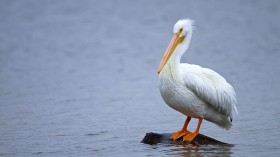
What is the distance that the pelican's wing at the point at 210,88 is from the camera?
6812 millimetres

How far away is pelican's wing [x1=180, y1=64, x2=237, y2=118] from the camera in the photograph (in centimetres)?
681

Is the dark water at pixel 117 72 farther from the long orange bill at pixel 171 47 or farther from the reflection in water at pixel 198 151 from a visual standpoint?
the long orange bill at pixel 171 47

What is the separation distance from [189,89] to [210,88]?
0.25 metres

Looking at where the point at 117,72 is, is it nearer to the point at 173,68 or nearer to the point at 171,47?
the point at 171,47

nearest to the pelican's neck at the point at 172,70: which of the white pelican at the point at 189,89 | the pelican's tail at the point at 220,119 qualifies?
the white pelican at the point at 189,89

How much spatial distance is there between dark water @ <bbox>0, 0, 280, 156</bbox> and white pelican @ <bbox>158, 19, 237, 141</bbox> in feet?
1.36

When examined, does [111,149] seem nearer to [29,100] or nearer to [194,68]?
[194,68]

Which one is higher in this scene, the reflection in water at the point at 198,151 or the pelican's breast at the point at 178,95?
the pelican's breast at the point at 178,95

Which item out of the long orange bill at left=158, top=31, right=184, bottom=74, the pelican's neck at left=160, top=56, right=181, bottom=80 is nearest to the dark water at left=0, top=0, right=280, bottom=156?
the pelican's neck at left=160, top=56, right=181, bottom=80

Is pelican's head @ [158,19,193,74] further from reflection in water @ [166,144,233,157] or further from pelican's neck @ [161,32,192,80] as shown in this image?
reflection in water @ [166,144,233,157]

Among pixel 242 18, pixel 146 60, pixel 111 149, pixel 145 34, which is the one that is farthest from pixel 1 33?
pixel 111 149

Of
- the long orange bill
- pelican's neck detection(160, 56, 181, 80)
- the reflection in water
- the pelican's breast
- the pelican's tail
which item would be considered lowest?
the reflection in water

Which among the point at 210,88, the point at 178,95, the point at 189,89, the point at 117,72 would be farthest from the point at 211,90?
the point at 117,72

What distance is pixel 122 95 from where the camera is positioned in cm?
1086
